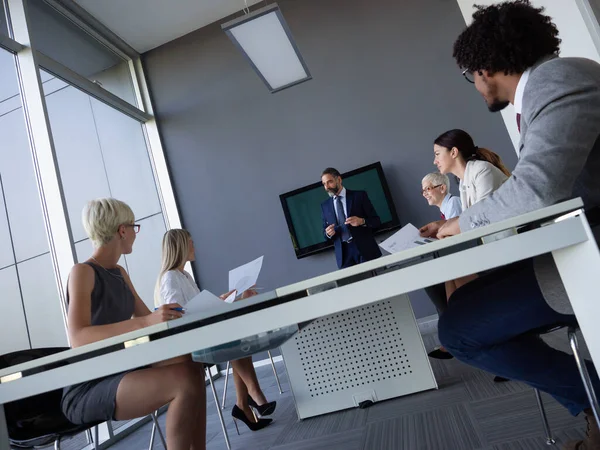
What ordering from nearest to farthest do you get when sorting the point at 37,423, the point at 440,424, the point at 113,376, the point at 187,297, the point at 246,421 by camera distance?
the point at 113,376, the point at 37,423, the point at 440,424, the point at 246,421, the point at 187,297

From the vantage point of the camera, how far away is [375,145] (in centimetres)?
514

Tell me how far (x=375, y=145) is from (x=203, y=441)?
159 inches

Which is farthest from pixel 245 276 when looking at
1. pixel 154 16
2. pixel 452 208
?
pixel 154 16

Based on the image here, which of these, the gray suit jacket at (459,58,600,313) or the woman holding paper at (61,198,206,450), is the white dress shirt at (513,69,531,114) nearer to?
the gray suit jacket at (459,58,600,313)

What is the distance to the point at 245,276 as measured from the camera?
5.57 feet

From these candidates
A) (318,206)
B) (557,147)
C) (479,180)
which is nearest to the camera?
(557,147)

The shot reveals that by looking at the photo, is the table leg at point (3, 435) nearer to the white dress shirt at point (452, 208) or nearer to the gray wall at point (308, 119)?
the white dress shirt at point (452, 208)

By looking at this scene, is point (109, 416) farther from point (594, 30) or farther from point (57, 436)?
point (594, 30)

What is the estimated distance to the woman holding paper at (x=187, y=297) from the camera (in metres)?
2.70

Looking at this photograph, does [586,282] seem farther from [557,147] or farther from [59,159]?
[59,159]

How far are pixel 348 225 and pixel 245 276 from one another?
285 centimetres

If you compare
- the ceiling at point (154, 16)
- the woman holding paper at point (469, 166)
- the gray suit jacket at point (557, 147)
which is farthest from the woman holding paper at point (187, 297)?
the ceiling at point (154, 16)

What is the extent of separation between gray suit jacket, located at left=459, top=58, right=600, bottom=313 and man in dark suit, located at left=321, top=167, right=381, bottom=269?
3.27 meters

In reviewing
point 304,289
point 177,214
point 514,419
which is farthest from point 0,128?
point 514,419
